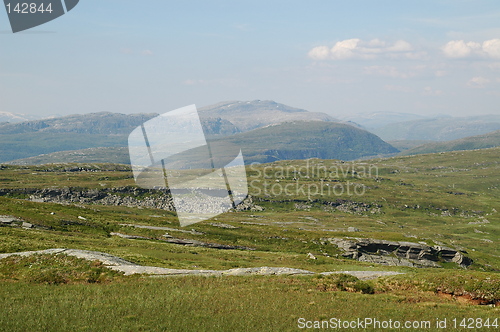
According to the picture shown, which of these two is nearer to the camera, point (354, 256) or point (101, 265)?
point (101, 265)

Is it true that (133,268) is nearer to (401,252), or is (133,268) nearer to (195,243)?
(195,243)

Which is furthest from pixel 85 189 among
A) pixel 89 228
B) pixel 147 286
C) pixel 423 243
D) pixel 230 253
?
pixel 147 286

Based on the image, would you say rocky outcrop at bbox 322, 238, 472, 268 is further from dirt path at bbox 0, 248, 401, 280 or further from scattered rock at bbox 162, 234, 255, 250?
dirt path at bbox 0, 248, 401, 280

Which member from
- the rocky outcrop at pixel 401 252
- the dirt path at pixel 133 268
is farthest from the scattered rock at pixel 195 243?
the dirt path at pixel 133 268

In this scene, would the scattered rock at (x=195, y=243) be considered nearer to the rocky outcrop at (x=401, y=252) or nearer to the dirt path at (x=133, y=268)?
the rocky outcrop at (x=401, y=252)

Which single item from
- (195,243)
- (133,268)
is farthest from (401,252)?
(133,268)

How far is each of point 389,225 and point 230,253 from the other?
458ft

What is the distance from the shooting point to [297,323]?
26.5m

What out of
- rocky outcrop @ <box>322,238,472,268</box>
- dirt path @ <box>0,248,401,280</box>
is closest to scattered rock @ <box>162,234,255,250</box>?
rocky outcrop @ <box>322,238,472,268</box>

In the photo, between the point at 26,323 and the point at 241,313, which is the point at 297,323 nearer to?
the point at 241,313

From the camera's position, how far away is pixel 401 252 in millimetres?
101000

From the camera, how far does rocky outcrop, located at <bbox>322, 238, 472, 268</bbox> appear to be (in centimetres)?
9641

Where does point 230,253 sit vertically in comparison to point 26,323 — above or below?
below

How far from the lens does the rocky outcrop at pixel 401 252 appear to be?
96406 mm
